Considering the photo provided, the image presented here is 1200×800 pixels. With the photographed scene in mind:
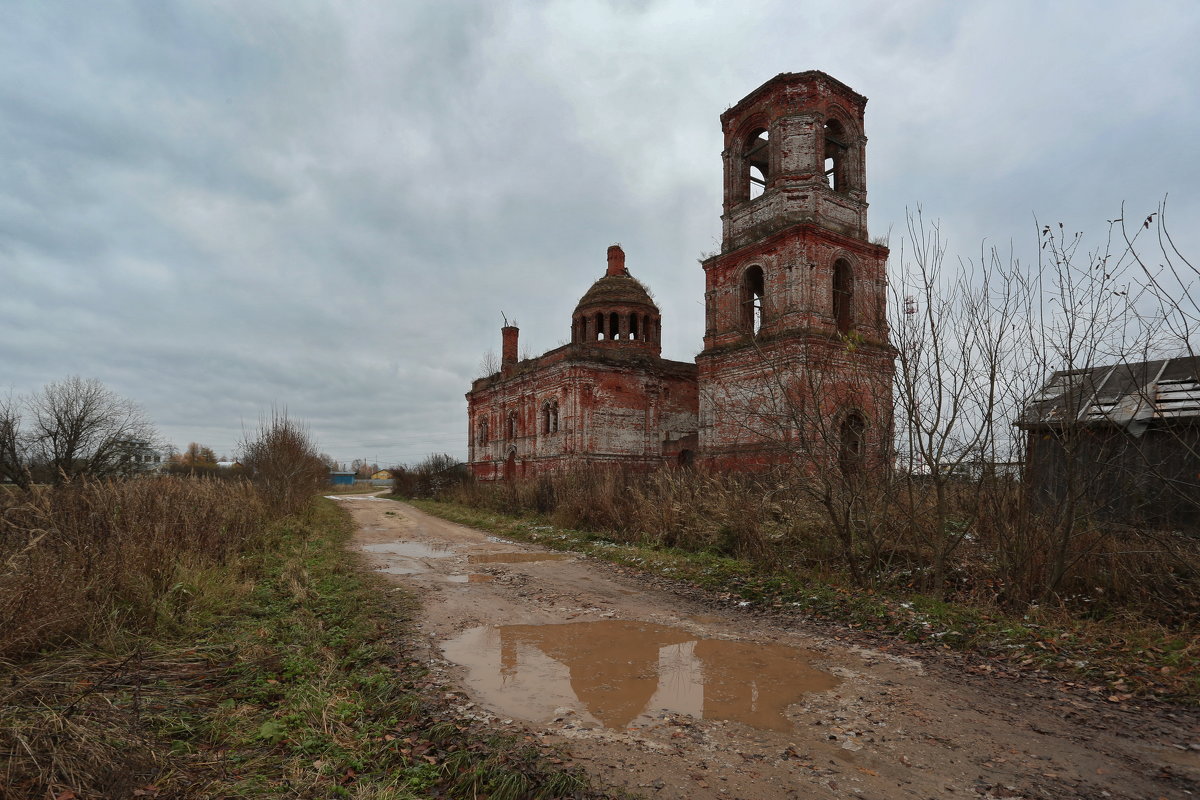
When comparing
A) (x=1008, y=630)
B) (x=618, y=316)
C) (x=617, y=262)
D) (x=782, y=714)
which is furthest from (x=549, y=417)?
(x=782, y=714)

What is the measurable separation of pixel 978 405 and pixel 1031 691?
12.1 ft

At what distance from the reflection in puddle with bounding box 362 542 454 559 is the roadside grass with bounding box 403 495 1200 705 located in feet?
17.6

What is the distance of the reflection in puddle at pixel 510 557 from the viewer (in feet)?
38.8

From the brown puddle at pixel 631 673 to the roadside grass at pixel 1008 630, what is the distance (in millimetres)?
1631

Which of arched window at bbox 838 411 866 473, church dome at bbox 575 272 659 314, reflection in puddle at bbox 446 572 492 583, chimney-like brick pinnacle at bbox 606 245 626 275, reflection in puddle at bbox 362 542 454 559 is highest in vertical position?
chimney-like brick pinnacle at bbox 606 245 626 275

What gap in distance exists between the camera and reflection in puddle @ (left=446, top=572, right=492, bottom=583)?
383 inches

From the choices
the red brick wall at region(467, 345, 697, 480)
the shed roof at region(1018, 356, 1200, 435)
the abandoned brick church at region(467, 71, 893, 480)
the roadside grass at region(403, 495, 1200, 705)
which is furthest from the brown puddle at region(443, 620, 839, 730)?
the red brick wall at region(467, 345, 697, 480)

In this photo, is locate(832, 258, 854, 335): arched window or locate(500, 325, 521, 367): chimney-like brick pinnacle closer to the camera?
locate(832, 258, 854, 335): arched window

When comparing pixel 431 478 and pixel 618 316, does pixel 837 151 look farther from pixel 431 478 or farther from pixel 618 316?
pixel 431 478

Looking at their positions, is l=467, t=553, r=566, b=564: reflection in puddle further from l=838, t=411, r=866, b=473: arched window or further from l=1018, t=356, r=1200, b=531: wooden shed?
l=1018, t=356, r=1200, b=531: wooden shed

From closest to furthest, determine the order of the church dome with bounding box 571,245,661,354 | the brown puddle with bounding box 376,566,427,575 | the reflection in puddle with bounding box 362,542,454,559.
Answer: the brown puddle with bounding box 376,566,427,575
the reflection in puddle with bounding box 362,542,454,559
the church dome with bounding box 571,245,661,354

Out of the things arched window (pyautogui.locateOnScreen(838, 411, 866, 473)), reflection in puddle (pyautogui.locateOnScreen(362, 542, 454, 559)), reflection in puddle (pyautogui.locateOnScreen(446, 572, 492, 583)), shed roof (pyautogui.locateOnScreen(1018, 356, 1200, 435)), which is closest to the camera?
shed roof (pyautogui.locateOnScreen(1018, 356, 1200, 435))

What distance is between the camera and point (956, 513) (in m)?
8.53

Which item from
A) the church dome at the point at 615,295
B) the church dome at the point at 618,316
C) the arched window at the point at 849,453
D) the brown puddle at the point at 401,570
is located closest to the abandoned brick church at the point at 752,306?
the church dome at the point at 618,316
